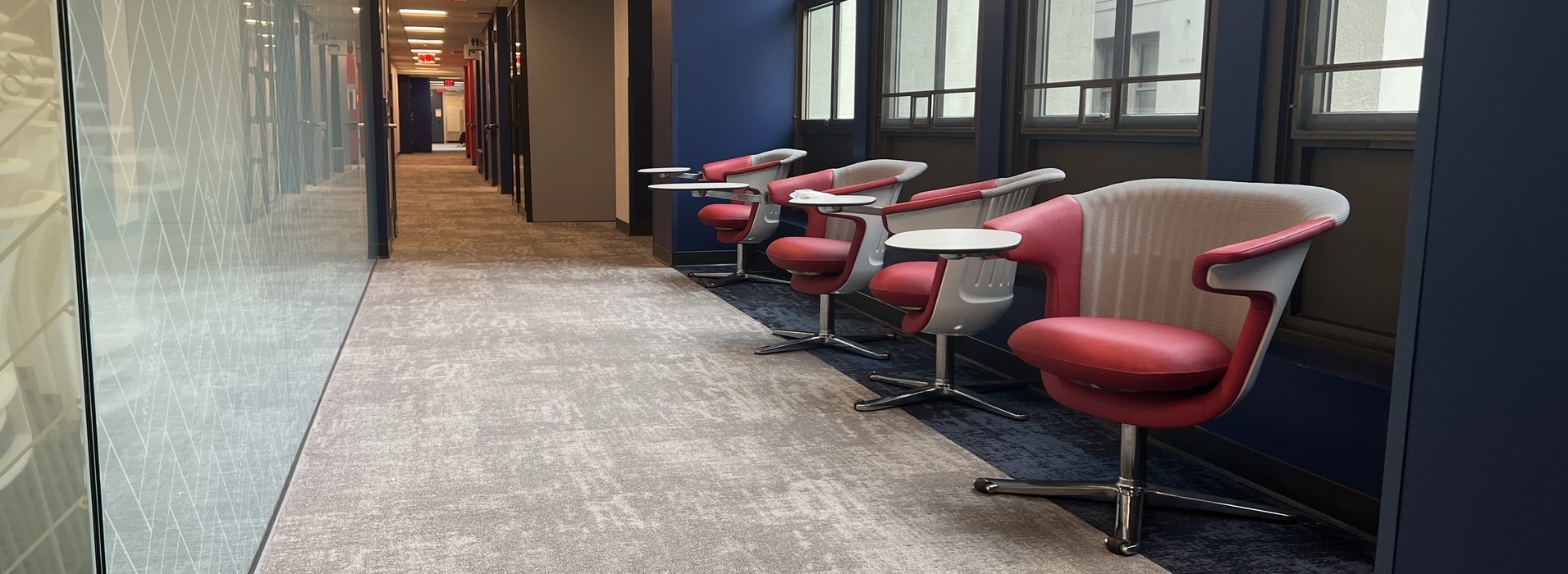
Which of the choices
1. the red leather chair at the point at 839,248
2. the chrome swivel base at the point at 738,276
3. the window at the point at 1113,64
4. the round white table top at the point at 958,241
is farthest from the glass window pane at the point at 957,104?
the round white table top at the point at 958,241

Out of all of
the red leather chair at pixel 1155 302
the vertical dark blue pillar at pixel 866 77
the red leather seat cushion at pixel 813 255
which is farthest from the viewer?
the vertical dark blue pillar at pixel 866 77

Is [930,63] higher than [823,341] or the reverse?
higher

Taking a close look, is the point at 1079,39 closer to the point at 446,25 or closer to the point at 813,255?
the point at 813,255

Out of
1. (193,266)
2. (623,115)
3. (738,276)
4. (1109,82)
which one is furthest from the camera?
(623,115)

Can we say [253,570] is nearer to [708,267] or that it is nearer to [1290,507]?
[1290,507]

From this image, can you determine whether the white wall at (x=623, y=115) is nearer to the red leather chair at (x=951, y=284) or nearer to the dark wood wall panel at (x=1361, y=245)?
the red leather chair at (x=951, y=284)

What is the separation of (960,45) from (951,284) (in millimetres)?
2788

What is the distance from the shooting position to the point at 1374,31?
3.27 m

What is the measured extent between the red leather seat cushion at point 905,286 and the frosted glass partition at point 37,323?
9.24 feet

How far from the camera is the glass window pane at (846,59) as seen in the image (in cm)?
765

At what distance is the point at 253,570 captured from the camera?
256cm

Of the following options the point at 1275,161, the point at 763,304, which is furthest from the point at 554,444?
the point at 763,304

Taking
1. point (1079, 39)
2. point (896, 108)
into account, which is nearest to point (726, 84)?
point (896, 108)

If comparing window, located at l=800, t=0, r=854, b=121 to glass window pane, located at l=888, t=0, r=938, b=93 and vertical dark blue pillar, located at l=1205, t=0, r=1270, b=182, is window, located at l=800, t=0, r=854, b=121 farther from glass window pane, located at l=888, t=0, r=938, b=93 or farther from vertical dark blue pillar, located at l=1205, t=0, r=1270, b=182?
vertical dark blue pillar, located at l=1205, t=0, r=1270, b=182
